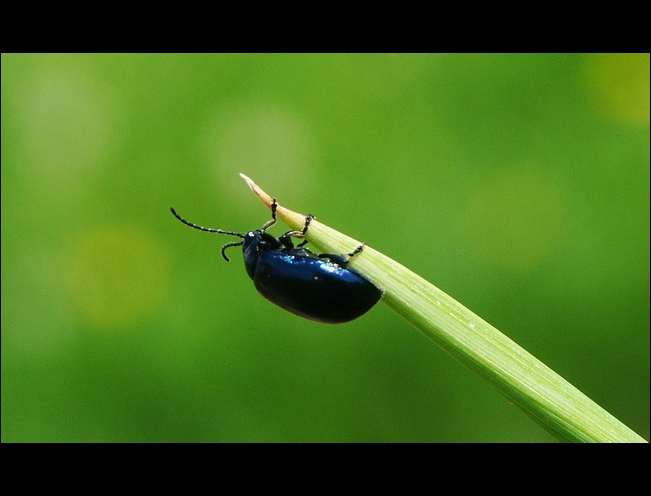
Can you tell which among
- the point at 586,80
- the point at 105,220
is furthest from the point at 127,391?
the point at 586,80

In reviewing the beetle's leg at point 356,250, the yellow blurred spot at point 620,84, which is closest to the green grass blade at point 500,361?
the beetle's leg at point 356,250

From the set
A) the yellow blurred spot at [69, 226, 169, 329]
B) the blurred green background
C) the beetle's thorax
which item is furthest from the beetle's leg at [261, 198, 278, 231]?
the yellow blurred spot at [69, 226, 169, 329]

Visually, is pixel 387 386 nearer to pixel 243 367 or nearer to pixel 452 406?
pixel 452 406

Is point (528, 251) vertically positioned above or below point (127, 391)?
above

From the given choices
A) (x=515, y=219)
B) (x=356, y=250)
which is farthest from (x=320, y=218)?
(x=356, y=250)

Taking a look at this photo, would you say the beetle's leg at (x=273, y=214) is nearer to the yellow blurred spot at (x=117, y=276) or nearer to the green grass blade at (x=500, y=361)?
the green grass blade at (x=500, y=361)

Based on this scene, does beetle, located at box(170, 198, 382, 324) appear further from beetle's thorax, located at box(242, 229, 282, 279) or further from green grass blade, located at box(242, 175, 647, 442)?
green grass blade, located at box(242, 175, 647, 442)
